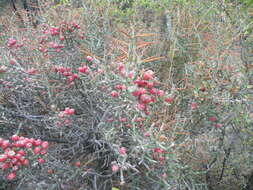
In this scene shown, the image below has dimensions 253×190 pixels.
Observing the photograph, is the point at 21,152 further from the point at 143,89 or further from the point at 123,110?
the point at 143,89

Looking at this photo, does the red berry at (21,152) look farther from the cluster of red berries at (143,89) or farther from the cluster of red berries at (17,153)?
the cluster of red berries at (143,89)

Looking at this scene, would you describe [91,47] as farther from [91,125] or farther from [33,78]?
[91,125]

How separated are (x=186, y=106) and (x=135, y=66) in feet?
4.06

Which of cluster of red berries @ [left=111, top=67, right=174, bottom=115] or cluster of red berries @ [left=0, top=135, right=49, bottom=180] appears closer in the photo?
cluster of red berries @ [left=111, top=67, right=174, bottom=115]

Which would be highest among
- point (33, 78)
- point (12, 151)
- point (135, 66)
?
point (135, 66)

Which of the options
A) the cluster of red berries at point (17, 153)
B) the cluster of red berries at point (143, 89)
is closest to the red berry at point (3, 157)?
the cluster of red berries at point (17, 153)

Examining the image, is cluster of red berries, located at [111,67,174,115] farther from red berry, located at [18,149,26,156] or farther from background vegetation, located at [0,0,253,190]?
red berry, located at [18,149,26,156]

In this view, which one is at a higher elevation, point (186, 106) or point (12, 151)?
point (12, 151)

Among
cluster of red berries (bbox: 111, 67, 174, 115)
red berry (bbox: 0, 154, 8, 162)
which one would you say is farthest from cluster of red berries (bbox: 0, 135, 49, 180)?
cluster of red berries (bbox: 111, 67, 174, 115)

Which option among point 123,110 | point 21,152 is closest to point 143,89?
point 123,110

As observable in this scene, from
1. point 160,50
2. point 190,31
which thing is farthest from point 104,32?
point 190,31

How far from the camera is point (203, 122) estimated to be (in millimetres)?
2605

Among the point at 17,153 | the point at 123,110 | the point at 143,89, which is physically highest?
the point at 143,89

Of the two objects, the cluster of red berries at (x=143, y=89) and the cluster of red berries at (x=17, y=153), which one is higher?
the cluster of red berries at (x=143, y=89)
